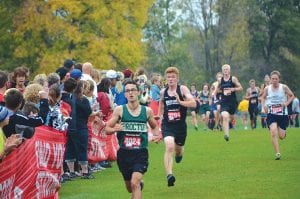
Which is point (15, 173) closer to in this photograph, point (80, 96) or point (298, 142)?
point (80, 96)

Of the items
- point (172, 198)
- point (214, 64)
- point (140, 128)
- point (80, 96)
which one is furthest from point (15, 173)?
point (214, 64)

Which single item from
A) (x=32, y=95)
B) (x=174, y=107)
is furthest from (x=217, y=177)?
(x=32, y=95)

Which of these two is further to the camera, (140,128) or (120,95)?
(120,95)

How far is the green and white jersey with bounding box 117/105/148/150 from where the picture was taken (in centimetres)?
1204

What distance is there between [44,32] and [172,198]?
33275 mm

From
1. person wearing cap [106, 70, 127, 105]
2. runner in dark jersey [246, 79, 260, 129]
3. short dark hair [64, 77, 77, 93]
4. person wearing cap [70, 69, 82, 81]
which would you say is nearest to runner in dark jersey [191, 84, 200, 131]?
runner in dark jersey [246, 79, 260, 129]

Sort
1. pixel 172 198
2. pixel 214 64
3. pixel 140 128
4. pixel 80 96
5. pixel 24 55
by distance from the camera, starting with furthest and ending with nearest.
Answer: pixel 214 64 → pixel 24 55 → pixel 80 96 → pixel 172 198 → pixel 140 128

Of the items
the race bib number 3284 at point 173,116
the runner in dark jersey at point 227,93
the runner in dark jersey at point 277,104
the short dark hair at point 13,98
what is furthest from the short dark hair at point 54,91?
the runner in dark jersey at point 227,93

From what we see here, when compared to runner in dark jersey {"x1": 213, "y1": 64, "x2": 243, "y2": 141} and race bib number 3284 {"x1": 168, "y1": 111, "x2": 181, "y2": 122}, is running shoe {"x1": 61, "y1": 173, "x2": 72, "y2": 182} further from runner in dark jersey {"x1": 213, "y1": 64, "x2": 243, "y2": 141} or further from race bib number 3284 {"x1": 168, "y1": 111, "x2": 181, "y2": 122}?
runner in dark jersey {"x1": 213, "y1": 64, "x2": 243, "y2": 141}

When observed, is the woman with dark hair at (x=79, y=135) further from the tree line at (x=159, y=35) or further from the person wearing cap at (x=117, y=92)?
the tree line at (x=159, y=35)

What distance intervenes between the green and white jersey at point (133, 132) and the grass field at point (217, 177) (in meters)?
1.95

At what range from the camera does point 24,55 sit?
44812mm

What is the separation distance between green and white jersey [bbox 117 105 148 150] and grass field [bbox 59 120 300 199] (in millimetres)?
1951

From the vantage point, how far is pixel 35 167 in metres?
11.4
